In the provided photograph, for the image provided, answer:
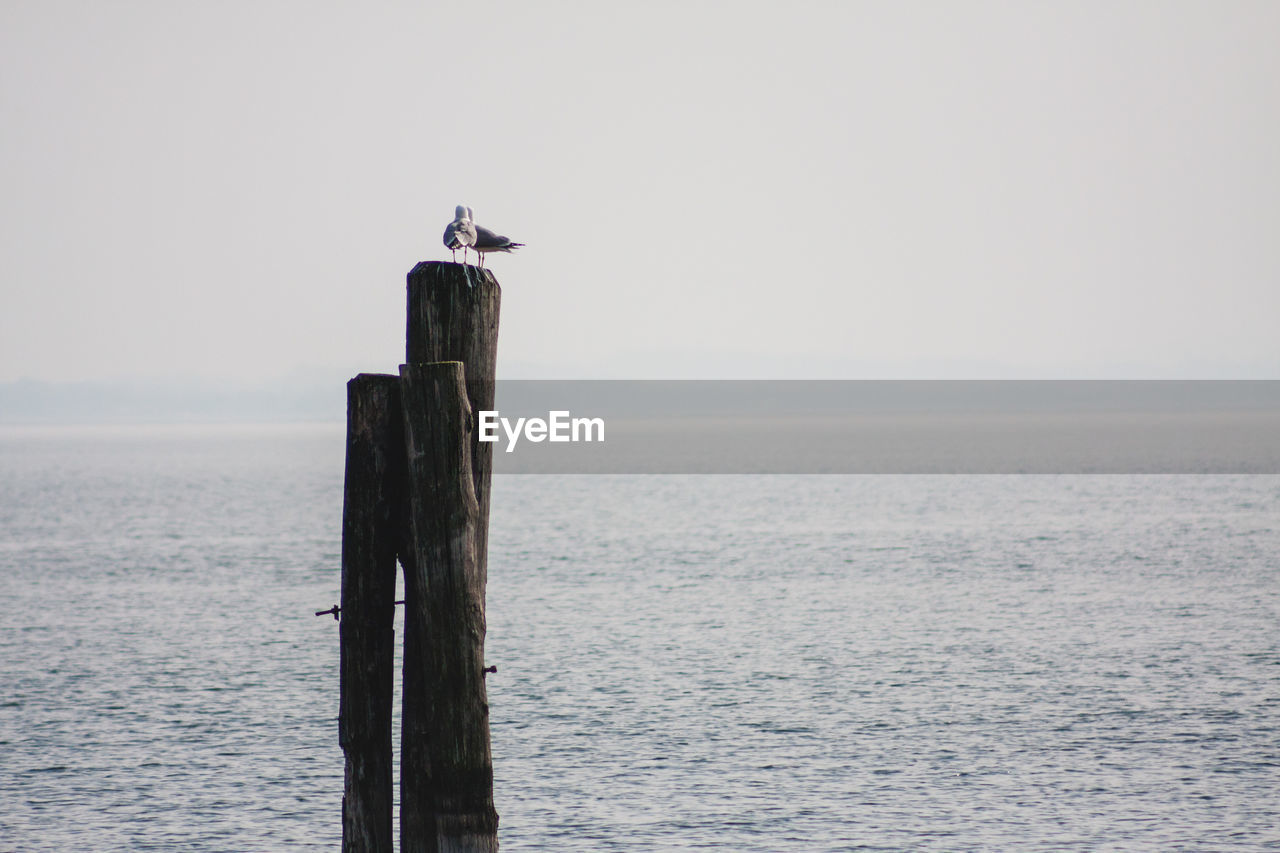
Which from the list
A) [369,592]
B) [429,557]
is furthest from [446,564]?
[369,592]

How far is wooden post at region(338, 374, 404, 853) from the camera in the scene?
9.46 metres

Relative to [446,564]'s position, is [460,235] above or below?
above

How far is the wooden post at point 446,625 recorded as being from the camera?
30.3ft

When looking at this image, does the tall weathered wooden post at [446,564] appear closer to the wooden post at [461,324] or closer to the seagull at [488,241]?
the wooden post at [461,324]

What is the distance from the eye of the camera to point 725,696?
82.1 ft

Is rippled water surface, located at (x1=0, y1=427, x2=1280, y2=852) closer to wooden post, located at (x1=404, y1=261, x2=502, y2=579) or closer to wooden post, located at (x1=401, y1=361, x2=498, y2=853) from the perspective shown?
wooden post, located at (x1=401, y1=361, x2=498, y2=853)

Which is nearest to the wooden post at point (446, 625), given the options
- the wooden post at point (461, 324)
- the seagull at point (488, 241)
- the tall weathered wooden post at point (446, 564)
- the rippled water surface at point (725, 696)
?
the tall weathered wooden post at point (446, 564)

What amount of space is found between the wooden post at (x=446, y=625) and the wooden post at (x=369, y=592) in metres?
0.23

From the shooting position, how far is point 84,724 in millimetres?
22938

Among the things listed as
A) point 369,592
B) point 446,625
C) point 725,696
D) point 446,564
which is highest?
point 446,564

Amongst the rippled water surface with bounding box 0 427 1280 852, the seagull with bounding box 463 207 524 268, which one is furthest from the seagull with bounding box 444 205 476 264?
the rippled water surface with bounding box 0 427 1280 852

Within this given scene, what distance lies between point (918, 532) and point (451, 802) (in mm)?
58778

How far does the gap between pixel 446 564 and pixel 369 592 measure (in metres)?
0.67

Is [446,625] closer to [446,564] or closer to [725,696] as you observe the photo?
[446,564]
